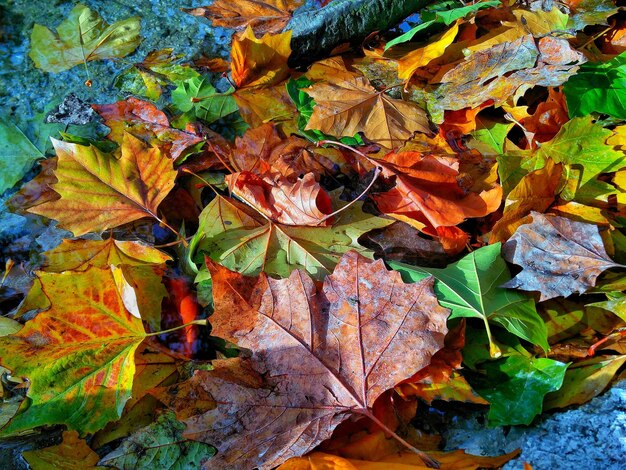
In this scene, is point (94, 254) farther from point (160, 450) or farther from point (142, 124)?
point (160, 450)

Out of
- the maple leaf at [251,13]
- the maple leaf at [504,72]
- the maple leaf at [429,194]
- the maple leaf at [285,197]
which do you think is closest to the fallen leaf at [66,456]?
the maple leaf at [285,197]

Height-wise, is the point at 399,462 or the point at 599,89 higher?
the point at 599,89

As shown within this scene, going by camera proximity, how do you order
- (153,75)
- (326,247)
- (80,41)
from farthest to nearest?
(80,41)
(153,75)
(326,247)

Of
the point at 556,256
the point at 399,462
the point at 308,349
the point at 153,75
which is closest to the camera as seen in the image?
the point at 399,462

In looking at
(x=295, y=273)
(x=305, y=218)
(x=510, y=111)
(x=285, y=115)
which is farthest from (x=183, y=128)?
(x=510, y=111)

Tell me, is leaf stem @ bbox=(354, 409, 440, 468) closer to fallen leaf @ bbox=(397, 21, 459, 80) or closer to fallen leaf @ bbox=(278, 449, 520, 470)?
fallen leaf @ bbox=(278, 449, 520, 470)

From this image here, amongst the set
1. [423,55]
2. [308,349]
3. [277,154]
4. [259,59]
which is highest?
[259,59]

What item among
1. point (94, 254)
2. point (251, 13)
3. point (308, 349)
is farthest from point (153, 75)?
point (308, 349)

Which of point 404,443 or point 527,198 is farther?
point 527,198

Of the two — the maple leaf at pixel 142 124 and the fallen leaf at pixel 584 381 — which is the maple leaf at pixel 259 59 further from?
the fallen leaf at pixel 584 381
